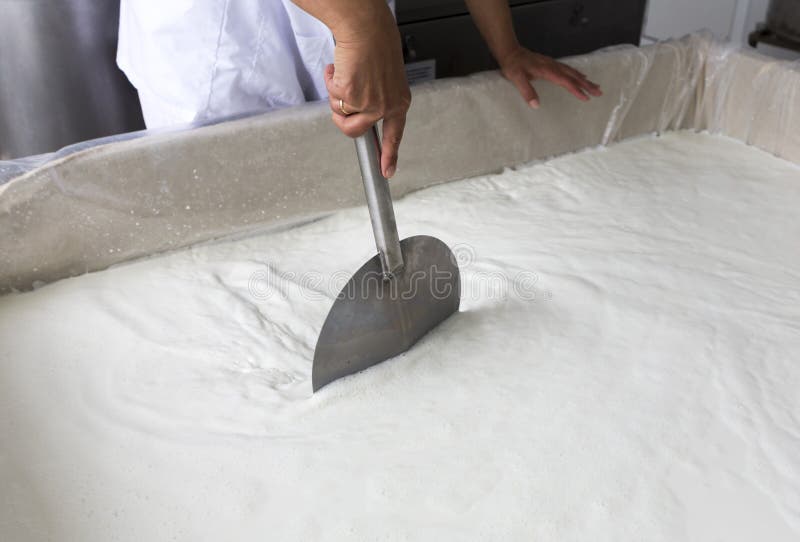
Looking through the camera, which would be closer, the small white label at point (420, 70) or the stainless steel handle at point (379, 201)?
the stainless steel handle at point (379, 201)

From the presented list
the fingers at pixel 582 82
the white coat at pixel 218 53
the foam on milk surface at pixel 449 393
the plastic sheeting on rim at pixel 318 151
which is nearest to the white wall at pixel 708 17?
the plastic sheeting on rim at pixel 318 151

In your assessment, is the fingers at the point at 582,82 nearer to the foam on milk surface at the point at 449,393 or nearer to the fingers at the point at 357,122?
the foam on milk surface at the point at 449,393

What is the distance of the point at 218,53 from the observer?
1.05 meters

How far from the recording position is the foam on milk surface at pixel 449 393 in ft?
2.16

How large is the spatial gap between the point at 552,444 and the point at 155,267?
628 millimetres

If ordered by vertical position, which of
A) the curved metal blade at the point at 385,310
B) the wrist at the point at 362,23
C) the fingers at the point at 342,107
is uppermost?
the wrist at the point at 362,23

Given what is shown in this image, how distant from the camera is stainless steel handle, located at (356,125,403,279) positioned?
76 cm

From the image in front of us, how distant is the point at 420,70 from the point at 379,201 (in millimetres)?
751

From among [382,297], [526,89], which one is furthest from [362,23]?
[526,89]

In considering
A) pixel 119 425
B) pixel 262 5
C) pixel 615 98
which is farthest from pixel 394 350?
pixel 615 98

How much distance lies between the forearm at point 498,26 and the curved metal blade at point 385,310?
1.67 ft

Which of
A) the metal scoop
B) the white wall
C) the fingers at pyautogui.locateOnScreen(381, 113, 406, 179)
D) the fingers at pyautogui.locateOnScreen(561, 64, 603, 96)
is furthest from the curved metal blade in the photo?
the white wall

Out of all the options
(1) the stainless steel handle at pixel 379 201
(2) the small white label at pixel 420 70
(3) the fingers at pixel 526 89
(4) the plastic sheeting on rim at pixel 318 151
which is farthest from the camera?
(2) the small white label at pixel 420 70

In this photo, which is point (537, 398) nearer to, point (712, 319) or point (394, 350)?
point (394, 350)
